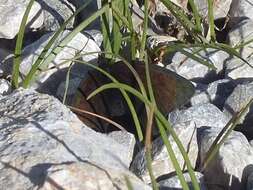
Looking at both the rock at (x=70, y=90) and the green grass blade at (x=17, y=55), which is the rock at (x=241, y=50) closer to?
the rock at (x=70, y=90)

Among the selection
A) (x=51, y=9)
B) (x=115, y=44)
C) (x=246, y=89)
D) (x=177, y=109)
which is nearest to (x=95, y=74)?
(x=115, y=44)

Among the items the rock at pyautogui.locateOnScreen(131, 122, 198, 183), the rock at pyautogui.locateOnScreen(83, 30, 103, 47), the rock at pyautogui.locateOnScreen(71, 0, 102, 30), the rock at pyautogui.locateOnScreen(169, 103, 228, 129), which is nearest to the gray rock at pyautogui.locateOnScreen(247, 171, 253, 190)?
the rock at pyautogui.locateOnScreen(131, 122, 198, 183)

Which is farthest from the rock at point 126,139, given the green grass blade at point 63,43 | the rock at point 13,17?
the rock at point 13,17

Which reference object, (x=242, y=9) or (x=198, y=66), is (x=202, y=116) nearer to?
(x=198, y=66)

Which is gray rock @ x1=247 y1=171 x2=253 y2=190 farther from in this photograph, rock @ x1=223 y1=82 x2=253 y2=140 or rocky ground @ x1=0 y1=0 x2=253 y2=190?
rock @ x1=223 y1=82 x2=253 y2=140

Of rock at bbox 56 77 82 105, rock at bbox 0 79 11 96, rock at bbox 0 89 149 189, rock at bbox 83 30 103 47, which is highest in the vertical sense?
rock at bbox 83 30 103 47

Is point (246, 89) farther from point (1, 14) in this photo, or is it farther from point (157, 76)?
point (1, 14)

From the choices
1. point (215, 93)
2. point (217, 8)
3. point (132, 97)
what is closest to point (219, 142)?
point (132, 97)
